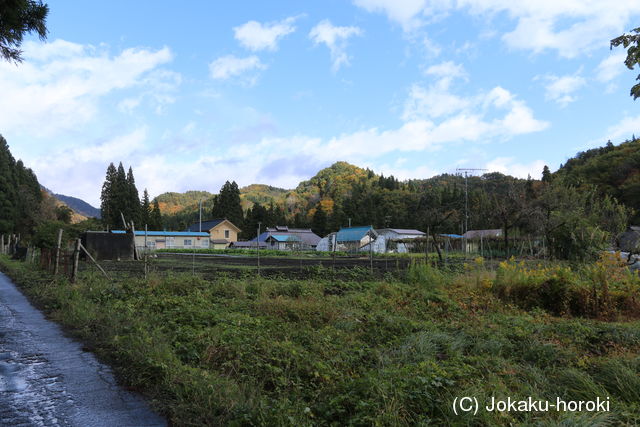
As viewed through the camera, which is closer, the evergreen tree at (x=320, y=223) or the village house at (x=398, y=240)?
the village house at (x=398, y=240)

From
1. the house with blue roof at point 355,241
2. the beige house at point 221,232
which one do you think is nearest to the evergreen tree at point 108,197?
the beige house at point 221,232

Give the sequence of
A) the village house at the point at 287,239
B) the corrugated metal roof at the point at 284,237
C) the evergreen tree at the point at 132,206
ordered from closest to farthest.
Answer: the evergreen tree at the point at 132,206 → the village house at the point at 287,239 → the corrugated metal roof at the point at 284,237

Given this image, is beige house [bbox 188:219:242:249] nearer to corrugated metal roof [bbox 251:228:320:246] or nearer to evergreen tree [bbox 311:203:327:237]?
corrugated metal roof [bbox 251:228:320:246]

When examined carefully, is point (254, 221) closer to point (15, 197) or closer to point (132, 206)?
point (132, 206)

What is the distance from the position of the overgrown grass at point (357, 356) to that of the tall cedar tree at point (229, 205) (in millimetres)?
70674

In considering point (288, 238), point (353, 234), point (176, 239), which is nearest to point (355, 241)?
point (353, 234)

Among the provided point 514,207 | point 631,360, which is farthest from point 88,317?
point 514,207

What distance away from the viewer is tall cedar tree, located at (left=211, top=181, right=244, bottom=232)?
79062 millimetres

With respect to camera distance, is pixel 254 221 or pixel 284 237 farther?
pixel 254 221

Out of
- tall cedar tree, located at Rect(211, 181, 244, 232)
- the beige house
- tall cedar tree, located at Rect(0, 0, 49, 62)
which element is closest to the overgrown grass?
tall cedar tree, located at Rect(0, 0, 49, 62)

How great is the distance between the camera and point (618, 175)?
5597 centimetres

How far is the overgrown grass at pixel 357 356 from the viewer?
3357 mm

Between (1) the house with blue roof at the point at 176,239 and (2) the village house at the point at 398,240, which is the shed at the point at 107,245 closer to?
Answer: (1) the house with blue roof at the point at 176,239

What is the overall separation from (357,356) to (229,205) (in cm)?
7691
